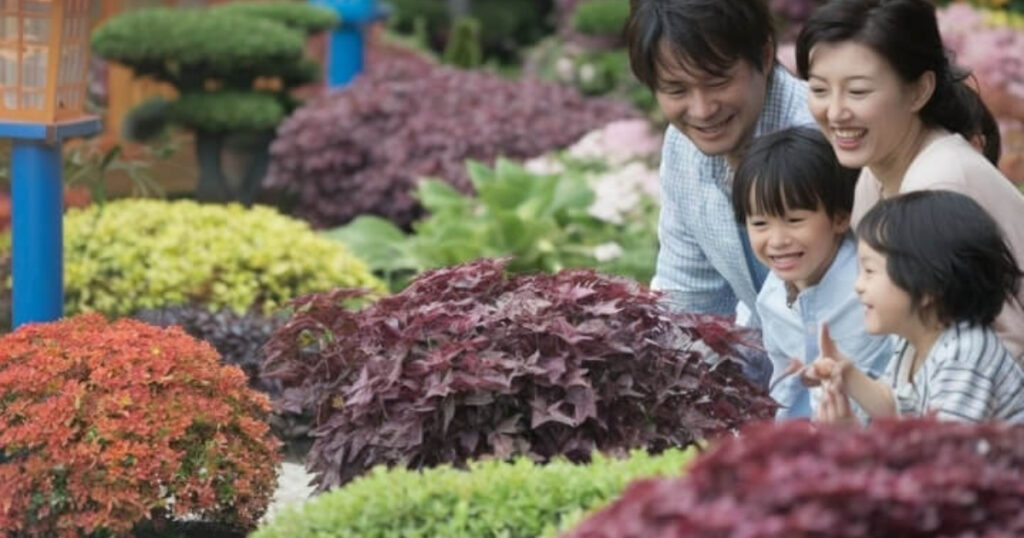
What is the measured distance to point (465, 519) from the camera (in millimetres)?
3576

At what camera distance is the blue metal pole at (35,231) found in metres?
6.23

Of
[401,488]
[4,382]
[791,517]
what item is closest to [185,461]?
[4,382]

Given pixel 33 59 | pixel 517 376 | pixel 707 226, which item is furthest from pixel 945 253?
pixel 33 59

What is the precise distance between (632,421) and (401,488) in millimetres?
833

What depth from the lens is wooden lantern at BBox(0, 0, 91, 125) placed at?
6281 mm

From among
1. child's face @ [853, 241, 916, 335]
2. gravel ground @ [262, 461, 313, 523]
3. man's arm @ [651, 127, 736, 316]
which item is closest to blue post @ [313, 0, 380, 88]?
gravel ground @ [262, 461, 313, 523]

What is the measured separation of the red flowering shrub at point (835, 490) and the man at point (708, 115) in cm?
184

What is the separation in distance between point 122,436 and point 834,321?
171cm

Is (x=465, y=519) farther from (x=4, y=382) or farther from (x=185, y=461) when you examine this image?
(x=4, y=382)

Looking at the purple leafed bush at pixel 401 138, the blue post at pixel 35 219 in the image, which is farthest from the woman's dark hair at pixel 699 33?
the purple leafed bush at pixel 401 138

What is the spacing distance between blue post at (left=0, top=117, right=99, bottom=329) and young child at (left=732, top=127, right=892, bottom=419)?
2.64m

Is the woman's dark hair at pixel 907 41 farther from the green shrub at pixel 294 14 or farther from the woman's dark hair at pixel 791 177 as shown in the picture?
the green shrub at pixel 294 14

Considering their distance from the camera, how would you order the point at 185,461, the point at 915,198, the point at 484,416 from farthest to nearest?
the point at 185,461
the point at 484,416
the point at 915,198

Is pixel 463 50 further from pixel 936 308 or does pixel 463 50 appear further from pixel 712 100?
pixel 936 308
